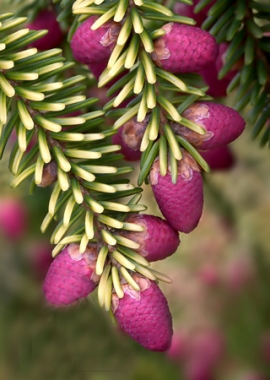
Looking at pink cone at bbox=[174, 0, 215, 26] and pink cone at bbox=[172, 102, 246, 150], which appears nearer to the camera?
pink cone at bbox=[172, 102, 246, 150]

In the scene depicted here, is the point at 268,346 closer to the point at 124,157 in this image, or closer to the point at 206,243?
the point at 206,243

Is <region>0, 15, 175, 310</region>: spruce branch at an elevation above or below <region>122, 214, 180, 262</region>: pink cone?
above

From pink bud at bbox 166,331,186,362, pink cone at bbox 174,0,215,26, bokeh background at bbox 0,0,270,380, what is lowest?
pink bud at bbox 166,331,186,362

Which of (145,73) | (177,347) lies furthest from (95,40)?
(177,347)

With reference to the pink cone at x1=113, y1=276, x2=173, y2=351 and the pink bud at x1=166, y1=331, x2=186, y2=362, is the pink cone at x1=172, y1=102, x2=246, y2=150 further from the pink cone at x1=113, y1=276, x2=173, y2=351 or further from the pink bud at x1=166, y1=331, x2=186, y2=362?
the pink bud at x1=166, y1=331, x2=186, y2=362

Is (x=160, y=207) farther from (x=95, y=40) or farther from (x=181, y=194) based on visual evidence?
(x=95, y=40)

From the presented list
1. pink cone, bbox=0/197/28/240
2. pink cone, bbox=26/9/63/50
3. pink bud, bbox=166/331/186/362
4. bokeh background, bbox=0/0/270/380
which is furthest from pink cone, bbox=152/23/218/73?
pink bud, bbox=166/331/186/362
